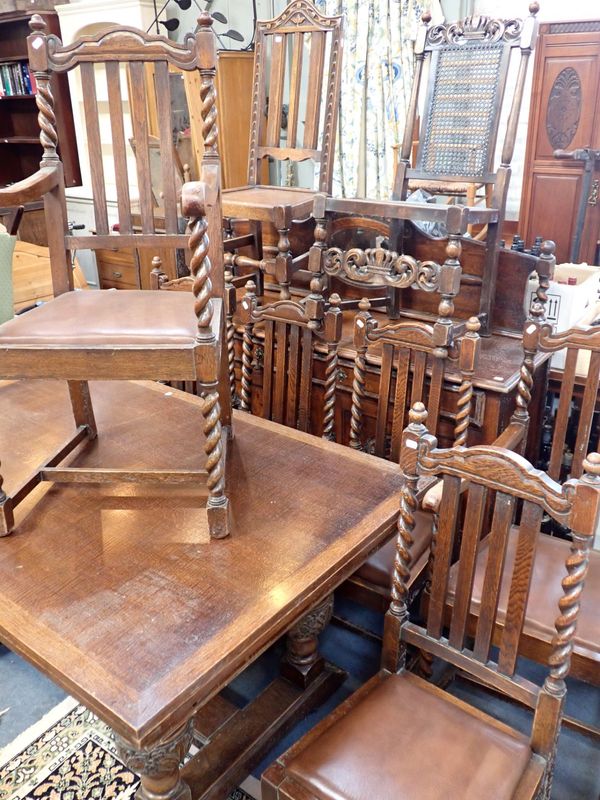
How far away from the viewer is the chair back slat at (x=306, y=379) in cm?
195

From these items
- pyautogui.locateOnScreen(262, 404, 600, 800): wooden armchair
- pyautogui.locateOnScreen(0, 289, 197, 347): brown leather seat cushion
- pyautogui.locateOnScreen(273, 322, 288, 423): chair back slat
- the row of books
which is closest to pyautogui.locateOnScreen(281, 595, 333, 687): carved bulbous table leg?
pyautogui.locateOnScreen(262, 404, 600, 800): wooden armchair

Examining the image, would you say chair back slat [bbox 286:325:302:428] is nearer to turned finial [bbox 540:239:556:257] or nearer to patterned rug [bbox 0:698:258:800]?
turned finial [bbox 540:239:556:257]

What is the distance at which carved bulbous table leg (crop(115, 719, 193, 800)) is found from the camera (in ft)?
3.06

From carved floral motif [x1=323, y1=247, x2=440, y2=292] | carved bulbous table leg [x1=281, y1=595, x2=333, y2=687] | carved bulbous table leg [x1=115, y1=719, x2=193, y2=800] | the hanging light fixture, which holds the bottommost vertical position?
carved bulbous table leg [x1=281, y1=595, x2=333, y2=687]

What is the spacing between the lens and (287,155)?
250 centimetres

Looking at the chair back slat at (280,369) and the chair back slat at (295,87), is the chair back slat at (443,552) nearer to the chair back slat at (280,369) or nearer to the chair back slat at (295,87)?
the chair back slat at (280,369)

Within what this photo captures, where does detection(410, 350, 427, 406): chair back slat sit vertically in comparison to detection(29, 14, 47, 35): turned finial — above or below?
below

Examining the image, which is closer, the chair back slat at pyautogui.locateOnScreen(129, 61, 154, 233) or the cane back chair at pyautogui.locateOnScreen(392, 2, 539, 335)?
the chair back slat at pyautogui.locateOnScreen(129, 61, 154, 233)

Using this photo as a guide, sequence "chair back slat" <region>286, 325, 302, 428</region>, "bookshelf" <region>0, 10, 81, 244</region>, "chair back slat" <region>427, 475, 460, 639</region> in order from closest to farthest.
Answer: "chair back slat" <region>427, 475, 460, 639</region>
"chair back slat" <region>286, 325, 302, 428</region>
"bookshelf" <region>0, 10, 81, 244</region>

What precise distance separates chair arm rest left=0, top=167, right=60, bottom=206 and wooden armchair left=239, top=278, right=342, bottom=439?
73 centimetres

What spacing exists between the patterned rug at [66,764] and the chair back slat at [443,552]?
66 cm

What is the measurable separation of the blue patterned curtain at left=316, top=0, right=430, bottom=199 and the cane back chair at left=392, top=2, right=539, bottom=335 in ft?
4.76

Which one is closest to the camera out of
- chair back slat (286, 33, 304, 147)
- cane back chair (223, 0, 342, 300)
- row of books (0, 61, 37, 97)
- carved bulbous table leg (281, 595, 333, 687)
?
carved bulbous table leg (281, 595, 333, 687)

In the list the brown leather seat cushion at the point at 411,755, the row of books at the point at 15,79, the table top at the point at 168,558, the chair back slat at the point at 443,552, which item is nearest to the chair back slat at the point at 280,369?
the table top at the point at 168,558
